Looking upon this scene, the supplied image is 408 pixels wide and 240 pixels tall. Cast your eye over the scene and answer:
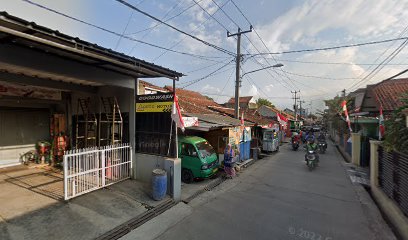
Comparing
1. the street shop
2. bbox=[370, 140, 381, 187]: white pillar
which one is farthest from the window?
bbox=[370, 140, 381, 187]: white pillar

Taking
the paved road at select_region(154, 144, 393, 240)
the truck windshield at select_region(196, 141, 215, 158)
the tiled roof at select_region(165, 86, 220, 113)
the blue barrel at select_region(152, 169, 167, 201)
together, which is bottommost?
the paved road at select_region(154, 144, 393, 240)

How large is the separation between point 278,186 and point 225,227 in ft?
14.0

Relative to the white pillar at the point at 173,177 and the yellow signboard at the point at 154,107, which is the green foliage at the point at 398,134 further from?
the yellow signboard at the point at 154,107

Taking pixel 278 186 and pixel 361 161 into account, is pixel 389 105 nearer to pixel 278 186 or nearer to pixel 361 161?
pixel 361 161

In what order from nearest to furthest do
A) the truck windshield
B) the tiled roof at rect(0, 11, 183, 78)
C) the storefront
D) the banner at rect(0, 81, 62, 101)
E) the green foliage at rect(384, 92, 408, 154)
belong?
the tiled roof at rect(0, 11, 183, 78) < the storefront < the green foliage at rect(384, 92, 408, 154) < the banner at rect(0, 81, 62, 101) < the truck windshield

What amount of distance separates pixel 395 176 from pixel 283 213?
131 inches

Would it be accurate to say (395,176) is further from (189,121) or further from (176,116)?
(176,116)

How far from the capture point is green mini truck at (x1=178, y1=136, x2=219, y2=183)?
8820 millimetres

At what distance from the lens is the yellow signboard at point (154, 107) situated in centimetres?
748

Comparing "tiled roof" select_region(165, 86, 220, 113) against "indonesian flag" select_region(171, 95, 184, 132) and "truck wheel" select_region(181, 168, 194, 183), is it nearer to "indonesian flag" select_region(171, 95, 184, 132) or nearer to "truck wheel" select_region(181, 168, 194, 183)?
"truck wheel" select_region(181, 168, 194, 183)

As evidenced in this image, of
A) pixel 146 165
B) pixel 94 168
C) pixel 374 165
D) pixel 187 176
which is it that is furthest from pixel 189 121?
pixel 374 165

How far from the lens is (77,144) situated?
9711mm

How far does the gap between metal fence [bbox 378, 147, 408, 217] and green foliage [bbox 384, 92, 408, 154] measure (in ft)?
0.63

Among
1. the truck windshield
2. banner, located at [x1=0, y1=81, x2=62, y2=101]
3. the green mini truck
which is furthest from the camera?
the truck windshield
